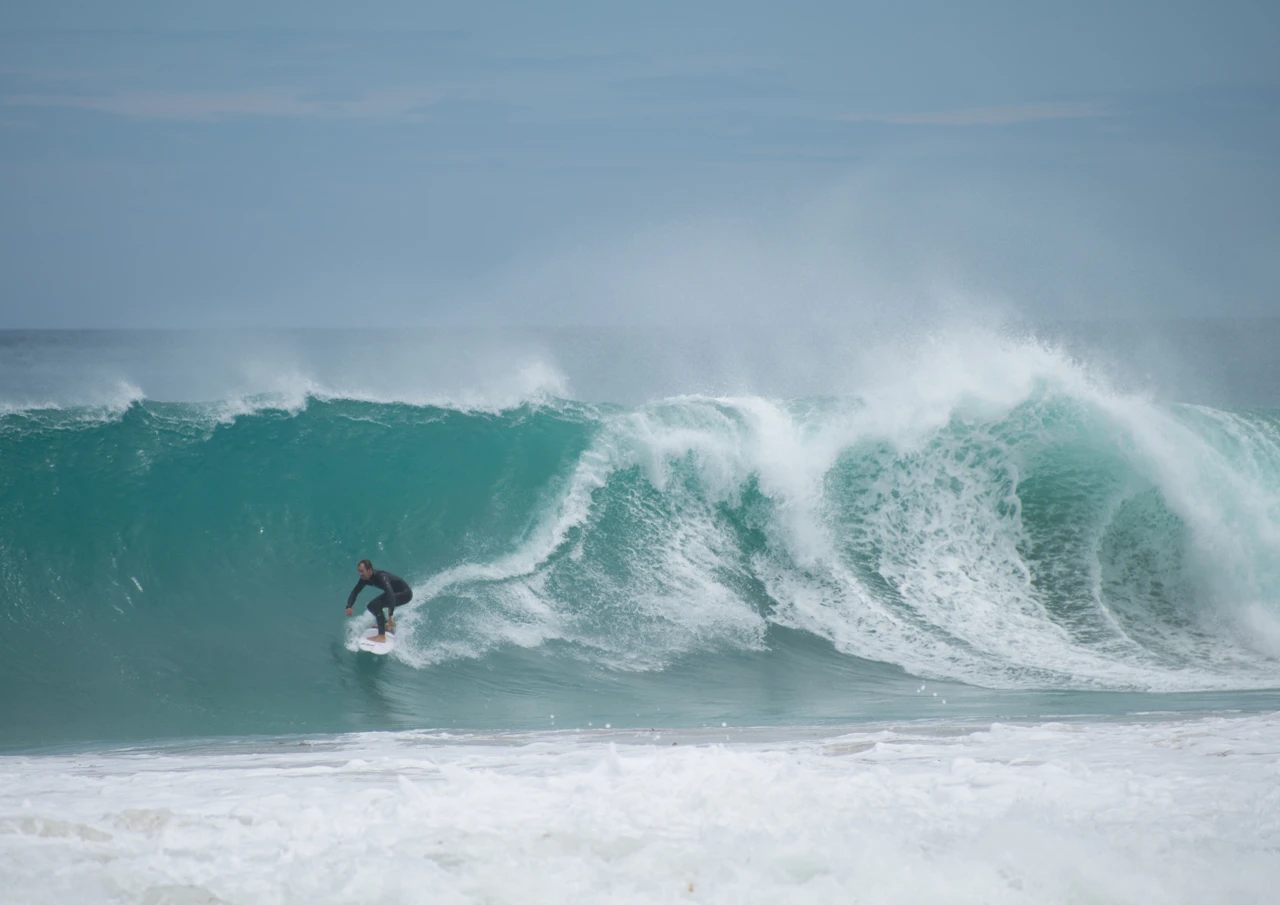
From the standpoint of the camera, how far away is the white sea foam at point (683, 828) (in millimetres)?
3564

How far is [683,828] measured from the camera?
404 cm

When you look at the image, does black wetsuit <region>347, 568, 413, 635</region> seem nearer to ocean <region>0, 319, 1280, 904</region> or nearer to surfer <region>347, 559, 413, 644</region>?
surfer <region>347, 559, 413, 644</region>

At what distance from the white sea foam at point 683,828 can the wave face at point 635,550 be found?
8.90 feet

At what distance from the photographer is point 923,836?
12.8 ft

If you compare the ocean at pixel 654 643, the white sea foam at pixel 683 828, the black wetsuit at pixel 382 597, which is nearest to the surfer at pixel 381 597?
the black wetsuit at pixel 382 597

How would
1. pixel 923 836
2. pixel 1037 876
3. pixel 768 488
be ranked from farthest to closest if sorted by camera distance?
pixel 768 488 → pixel 923 836 → pixel 1037 876

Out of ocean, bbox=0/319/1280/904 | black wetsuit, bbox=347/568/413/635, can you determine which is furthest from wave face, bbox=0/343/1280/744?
black wetsuit, bbox=347/568/413/635

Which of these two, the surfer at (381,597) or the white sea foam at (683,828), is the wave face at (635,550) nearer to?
the surfer at (381,597)

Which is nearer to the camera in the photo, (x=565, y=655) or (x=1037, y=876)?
(x=1037, y=876)

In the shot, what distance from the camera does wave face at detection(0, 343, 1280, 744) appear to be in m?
8.70

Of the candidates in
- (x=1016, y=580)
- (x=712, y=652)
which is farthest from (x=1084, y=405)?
(x=712, y=652)

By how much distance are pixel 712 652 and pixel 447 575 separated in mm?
3044

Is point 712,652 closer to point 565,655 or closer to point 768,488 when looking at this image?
point 565,655

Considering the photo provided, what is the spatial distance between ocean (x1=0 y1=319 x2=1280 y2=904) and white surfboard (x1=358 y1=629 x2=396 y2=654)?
0.12m
